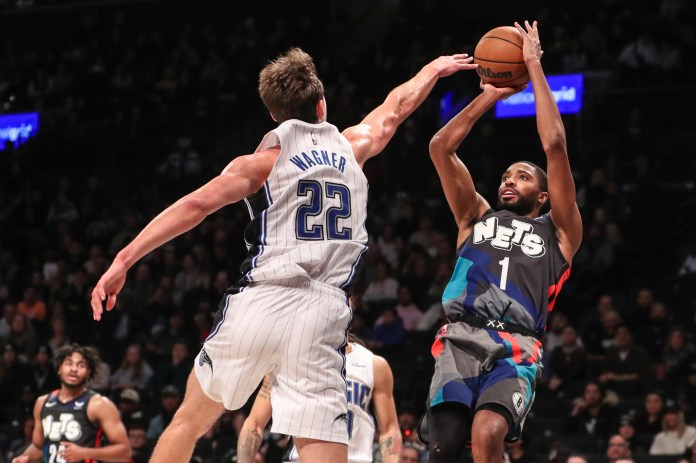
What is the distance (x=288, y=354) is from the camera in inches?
189

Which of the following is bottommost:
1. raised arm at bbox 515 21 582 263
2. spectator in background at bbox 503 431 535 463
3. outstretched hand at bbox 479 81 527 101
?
spectator in background at bbox 503 431 535 463

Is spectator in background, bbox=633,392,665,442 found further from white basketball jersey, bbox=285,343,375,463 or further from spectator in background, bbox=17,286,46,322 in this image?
spectator in background, bbox=17,286,46,322

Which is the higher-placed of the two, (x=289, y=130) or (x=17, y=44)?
(x=17, y=44)

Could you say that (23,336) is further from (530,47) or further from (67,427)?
(530,47)

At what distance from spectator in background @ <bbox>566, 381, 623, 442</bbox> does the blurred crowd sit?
0.6 inches

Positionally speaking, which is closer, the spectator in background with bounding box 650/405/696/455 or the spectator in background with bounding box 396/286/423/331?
the spectator in background with bounding box 650/405/696/455

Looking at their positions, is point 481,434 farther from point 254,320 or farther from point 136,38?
point 136,38

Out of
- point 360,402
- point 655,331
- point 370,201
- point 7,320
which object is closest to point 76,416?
point 360,402

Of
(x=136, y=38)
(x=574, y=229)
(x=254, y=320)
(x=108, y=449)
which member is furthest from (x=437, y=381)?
(x=136, y=38)

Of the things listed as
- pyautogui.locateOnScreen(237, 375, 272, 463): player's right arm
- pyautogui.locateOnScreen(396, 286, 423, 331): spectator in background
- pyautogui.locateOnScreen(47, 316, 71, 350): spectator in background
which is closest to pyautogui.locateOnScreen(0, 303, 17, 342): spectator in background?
pyautogui.locateOnScreen(47, 316, 71, 350): spectator in background

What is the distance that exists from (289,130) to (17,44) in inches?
835

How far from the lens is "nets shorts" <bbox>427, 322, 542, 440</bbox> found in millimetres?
5926

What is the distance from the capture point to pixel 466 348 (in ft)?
20.0

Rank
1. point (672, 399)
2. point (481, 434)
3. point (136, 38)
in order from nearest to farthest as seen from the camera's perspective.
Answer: point (481, 434), point (672, 399), point (136, 38)
